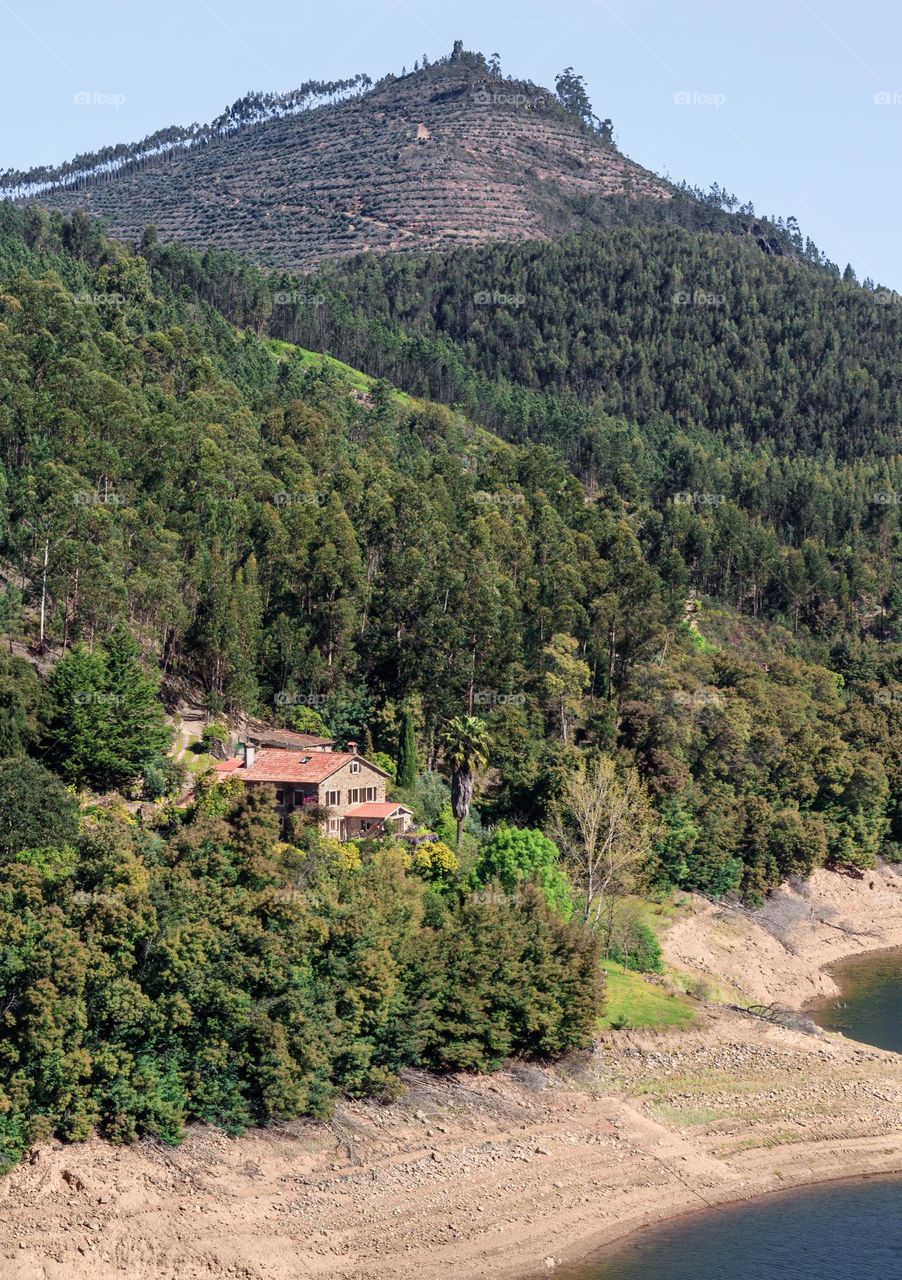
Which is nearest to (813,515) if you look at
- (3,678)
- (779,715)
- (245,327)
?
(779,715)

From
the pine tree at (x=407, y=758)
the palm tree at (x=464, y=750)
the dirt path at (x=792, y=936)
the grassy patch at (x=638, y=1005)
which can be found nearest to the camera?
the grassy patch at (x=638, y=1005)

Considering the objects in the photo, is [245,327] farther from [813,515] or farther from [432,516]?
[432,516]

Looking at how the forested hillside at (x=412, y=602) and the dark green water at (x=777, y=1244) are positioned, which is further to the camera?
the forested hillside at (x=412, y=602)

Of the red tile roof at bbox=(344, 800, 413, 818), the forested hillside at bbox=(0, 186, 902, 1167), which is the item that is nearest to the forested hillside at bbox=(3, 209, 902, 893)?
the forested hillside at bbox=(0, 186, 902, 1167)

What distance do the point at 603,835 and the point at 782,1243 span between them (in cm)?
3081

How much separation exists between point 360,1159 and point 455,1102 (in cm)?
529

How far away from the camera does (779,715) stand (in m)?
101

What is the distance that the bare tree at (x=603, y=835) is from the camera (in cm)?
7269

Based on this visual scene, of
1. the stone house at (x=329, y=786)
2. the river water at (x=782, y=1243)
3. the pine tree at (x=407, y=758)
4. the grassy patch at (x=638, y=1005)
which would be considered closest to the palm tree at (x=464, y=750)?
the stone house at (x=329, y=786)

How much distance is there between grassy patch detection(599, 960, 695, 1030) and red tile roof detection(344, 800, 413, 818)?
12.5 metres

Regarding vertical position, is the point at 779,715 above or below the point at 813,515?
below

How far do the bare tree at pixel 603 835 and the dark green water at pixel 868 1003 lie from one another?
450 inches

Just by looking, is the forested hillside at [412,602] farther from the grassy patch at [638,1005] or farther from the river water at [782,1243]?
the river water at [782,1243]

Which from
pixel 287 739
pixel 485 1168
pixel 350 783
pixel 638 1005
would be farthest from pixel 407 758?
pixel 485 1168
